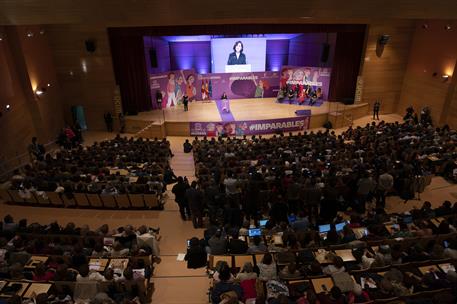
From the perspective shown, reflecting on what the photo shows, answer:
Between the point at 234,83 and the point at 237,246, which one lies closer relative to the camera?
the point at 237,246

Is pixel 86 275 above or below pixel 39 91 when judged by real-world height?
below

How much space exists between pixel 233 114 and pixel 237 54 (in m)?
4.85

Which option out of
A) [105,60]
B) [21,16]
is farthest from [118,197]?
[105,60]

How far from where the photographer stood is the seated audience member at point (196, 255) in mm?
7801

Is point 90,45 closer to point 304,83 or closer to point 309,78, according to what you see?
point 304,83

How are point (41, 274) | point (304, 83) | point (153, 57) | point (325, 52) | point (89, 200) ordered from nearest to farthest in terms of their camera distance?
point (41, 274), point (89, 200), point (153, 57), point (325, 52), point (304, 83)

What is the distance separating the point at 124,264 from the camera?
23.8 ft

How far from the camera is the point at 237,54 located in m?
22.6

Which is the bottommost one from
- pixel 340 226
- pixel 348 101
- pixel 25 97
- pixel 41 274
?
pixel 41 274

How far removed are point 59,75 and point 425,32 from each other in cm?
2119

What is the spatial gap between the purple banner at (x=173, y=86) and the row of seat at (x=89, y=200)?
11046mm

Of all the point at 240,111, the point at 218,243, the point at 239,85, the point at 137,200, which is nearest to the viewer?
the point at 218,243

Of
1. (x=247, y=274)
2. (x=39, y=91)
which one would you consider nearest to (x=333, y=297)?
(x=247, y=274)

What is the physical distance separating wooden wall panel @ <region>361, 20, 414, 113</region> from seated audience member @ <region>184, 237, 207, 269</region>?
57.8 ft
